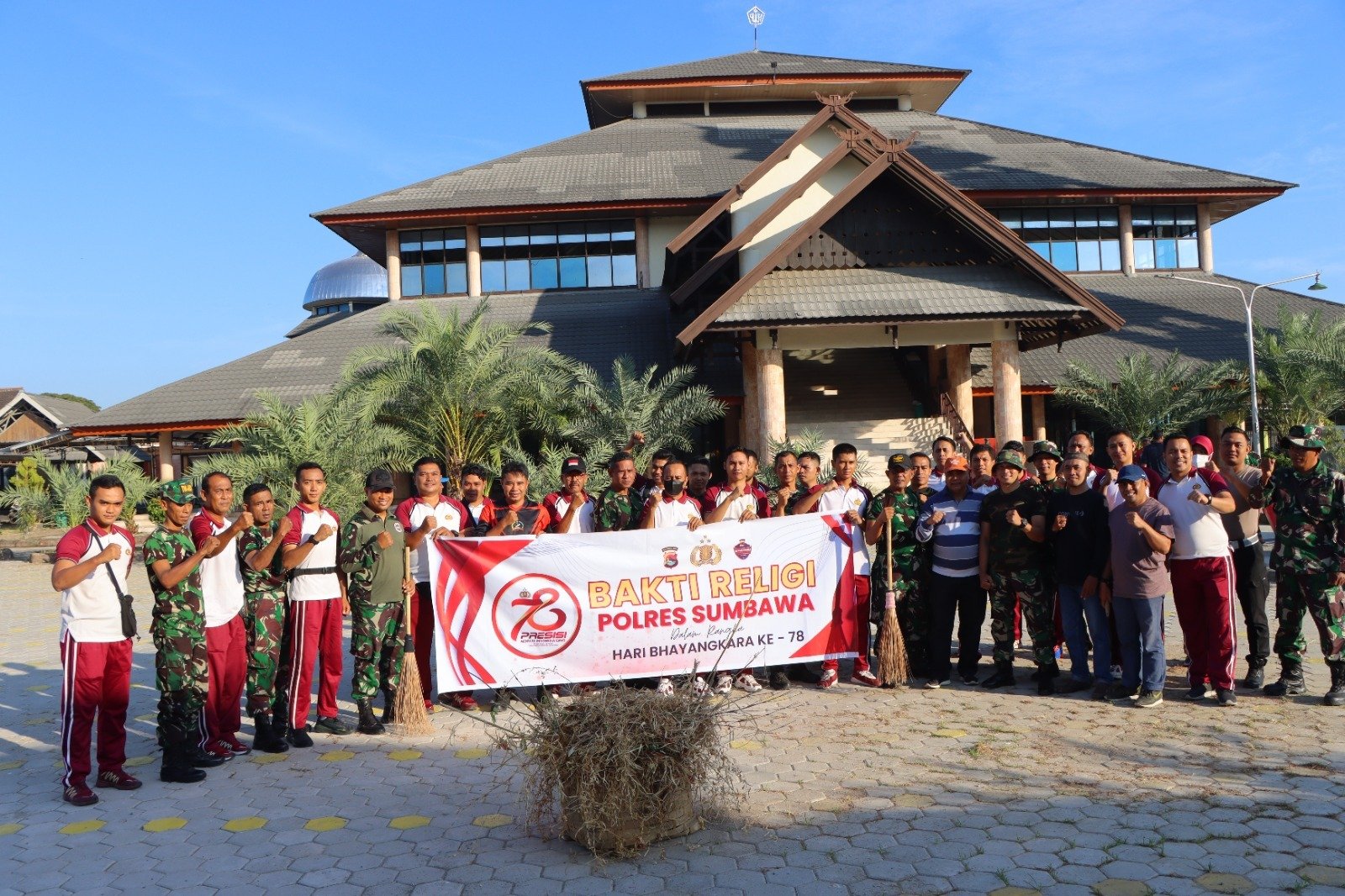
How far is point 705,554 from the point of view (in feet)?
23.3

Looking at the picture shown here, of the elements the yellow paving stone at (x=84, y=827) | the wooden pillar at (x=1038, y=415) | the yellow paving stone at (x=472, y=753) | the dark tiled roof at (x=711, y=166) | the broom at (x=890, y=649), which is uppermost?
the dark tiled roof at (x=711, y=166)

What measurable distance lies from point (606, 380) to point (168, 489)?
39.7 feet

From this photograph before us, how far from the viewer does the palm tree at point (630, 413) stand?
14.9 metres

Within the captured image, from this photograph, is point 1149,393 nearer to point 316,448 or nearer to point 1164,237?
point 1164,237

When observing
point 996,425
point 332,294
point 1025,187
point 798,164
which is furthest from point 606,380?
point 332,294

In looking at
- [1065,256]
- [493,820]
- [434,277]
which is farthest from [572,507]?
[1065,256]

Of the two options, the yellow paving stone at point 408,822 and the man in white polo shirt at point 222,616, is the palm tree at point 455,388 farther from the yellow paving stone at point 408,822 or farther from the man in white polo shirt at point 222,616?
the yellow paving stone at point 408,822

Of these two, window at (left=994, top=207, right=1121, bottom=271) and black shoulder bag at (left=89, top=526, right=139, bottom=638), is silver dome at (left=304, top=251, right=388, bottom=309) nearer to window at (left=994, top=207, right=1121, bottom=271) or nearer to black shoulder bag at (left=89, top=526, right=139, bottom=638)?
window at (left=994, top=207, right=1121, bottom=271)

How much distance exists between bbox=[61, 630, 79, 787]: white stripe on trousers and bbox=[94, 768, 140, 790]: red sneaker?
0.20 m

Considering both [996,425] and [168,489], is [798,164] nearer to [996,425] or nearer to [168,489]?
[996,425]

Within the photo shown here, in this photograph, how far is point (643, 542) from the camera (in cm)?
703

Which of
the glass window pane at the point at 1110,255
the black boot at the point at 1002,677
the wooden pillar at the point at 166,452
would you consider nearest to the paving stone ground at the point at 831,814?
the black boot at the point at 1002,677

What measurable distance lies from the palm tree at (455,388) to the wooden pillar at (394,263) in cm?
678

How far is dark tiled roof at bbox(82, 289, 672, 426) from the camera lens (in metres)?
19.1
